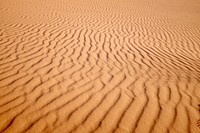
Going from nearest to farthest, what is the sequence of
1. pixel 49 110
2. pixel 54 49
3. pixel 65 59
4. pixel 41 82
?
pixel 49 110, pixel 41 82, pixel 65 59, pixel 54 49

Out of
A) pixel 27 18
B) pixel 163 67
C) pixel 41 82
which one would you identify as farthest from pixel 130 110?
pixel 27 18

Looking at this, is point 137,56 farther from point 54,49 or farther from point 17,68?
point 17,68

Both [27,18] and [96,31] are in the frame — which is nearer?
[96,31]

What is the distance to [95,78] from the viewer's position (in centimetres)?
Result: 360

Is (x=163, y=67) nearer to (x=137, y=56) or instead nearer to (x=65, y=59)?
(x=137, y=56)

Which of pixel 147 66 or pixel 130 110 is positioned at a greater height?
pixel 130 110

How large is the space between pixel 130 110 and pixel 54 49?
281cm

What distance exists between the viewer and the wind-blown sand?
2.57m

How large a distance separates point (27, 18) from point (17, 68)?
433 cm

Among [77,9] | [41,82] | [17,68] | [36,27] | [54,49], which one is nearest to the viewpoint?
[41,82]

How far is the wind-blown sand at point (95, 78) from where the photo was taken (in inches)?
101

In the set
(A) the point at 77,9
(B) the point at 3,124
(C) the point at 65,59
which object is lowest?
(A) the point at 77,9

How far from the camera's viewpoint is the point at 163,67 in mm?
4344

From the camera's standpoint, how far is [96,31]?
21.2ft
